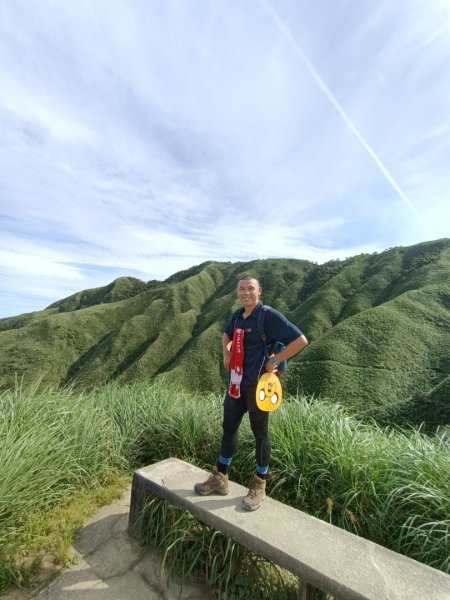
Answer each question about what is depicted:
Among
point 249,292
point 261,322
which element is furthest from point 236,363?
point 249,292

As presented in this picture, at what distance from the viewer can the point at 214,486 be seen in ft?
9.96

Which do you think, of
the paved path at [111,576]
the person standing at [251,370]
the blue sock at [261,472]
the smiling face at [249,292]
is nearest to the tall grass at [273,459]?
the paved path at [111,576]

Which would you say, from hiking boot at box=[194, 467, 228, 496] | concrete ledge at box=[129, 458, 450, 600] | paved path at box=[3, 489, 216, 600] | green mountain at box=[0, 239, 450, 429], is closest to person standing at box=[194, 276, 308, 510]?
hiking boot at box=[194, 467, 228, 496]

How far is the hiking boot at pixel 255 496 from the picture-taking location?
2805mm

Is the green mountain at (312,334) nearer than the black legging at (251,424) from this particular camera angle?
No

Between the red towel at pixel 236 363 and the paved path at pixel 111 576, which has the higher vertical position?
the red towel at pixel 236 363

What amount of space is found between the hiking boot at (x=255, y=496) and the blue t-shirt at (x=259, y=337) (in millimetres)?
775

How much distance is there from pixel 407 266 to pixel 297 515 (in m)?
60.8

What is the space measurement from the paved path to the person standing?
0.64 m

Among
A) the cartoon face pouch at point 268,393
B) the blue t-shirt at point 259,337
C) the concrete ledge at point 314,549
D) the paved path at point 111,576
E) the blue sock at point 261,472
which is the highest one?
the blue t-shirt at point 259,337

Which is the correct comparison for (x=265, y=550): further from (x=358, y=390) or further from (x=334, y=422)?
(x=358, y=390)

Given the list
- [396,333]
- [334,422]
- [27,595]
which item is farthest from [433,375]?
[27,595]

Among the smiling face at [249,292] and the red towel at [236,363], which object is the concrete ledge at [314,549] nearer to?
the red towel at [236,363]

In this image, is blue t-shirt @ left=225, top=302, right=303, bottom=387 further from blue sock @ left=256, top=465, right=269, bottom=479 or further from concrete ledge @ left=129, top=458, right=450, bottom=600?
concrete ledge @ left=129, top=458, right=450, bottom=600
